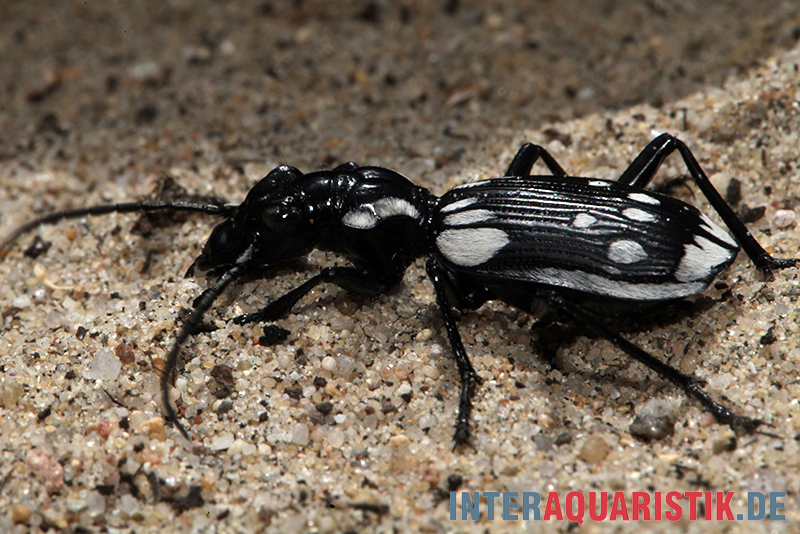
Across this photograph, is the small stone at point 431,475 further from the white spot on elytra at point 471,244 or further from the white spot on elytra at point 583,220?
the white spot on elytra at point 583,220

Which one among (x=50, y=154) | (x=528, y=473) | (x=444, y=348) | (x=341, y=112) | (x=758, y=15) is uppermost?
(x=758, y=15)

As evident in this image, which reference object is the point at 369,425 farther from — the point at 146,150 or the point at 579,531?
the point at 146,150

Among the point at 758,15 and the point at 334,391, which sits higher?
the point at 758,15

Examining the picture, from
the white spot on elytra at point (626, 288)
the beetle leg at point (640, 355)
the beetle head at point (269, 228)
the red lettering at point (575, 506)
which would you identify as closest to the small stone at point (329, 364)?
the beetle head at point (269, 228)

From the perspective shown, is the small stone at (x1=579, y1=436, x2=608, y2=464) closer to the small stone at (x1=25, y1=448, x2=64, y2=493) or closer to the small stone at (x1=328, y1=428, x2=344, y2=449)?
the small stone at (x1=328, y1=428, x2=344, y2=449)

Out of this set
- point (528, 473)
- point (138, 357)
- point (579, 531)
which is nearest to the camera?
point (579, 531)

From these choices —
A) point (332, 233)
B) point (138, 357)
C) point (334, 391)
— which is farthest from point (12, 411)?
point (332, 233)

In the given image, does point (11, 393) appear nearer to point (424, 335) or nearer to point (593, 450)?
point (424, 335)
